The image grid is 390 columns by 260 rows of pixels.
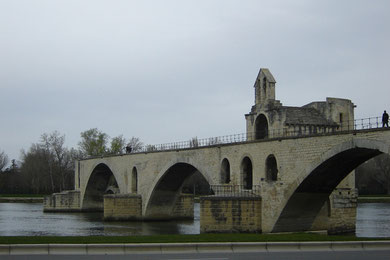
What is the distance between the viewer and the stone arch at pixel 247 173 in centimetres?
3576

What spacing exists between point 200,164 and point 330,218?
456 inches

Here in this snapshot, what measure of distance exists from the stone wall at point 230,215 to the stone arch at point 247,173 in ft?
11.8

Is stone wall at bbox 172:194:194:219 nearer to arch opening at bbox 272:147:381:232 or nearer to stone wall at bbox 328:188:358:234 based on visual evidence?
arch opening at bbox 272:147:381:232

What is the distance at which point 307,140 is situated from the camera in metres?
30.3

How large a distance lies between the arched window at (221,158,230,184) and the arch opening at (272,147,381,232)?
682cm

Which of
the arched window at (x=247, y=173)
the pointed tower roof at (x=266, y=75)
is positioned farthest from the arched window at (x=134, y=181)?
the pointed tower roof at (x=266, y=75)

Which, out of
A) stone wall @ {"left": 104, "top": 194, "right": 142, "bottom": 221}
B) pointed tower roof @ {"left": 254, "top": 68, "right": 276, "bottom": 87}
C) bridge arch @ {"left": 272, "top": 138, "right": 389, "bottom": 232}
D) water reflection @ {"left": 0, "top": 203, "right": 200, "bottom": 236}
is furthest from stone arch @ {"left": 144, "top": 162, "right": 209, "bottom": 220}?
bridge arch @ {"left": 272, "top": 138, "right": 389, "bottom": 232}

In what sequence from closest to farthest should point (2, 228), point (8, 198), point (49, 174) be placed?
point (2, 228), point (8, 198), point (49, 174)

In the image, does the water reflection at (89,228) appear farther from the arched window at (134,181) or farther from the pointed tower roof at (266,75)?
the pointed tower roof at (266,75)

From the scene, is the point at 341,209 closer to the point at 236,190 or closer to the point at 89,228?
the point at 236,190

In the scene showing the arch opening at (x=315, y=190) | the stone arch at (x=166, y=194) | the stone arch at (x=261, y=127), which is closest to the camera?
the arch opening at (x=315, y=190)

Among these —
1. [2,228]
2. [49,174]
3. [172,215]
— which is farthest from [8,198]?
[2,228]

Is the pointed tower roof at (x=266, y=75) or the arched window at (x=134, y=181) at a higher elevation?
the pointed tower roof at (x=266, y=75)

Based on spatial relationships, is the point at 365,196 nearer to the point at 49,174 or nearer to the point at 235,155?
the point at 235,155
